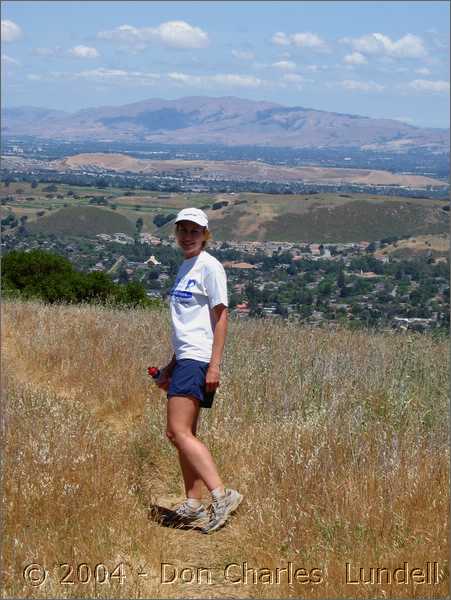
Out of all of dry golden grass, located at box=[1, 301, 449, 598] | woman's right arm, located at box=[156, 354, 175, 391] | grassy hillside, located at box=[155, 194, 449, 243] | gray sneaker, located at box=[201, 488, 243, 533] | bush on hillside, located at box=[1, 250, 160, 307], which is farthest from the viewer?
grassy hillside, located at box=[155, 194, 449, 243]

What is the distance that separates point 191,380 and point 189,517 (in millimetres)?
758

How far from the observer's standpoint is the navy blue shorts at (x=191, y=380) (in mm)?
4254

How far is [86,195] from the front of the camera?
201ft

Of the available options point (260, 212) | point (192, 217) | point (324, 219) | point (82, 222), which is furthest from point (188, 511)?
point (324, 219)

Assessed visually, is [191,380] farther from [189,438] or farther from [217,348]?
[189,438]

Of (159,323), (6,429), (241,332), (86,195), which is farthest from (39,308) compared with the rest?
(86,195)

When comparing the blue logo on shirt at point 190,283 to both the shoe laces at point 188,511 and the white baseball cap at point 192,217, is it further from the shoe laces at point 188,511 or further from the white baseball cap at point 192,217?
the shoe laces at point 188,511

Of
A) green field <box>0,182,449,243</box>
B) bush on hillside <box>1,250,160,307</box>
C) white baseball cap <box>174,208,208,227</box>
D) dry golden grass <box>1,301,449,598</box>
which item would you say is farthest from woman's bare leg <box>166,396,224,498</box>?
green field <box>0,182,449,243</box>

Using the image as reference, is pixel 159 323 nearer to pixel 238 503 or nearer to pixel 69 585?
pixel 238 503

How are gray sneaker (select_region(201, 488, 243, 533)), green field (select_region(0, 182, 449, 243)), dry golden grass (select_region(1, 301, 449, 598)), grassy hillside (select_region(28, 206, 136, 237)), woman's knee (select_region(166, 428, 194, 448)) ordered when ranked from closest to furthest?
dry golden grass (select_region(1, 301, 449, 598)) < gray sneaker (select_region(201, 488, 243, 533)) < woman's knee (select_region(166, 428, 194, 448)) < grassy hillside (select_region(28, 206, 136, 237)) < green field (select_region(0, 182, 449, 243))

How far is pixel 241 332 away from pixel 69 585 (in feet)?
17.1

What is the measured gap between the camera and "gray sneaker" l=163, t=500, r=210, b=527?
436cm

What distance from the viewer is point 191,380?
425 cm

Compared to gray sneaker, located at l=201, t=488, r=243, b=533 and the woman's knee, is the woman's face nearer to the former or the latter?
the woman's knee
